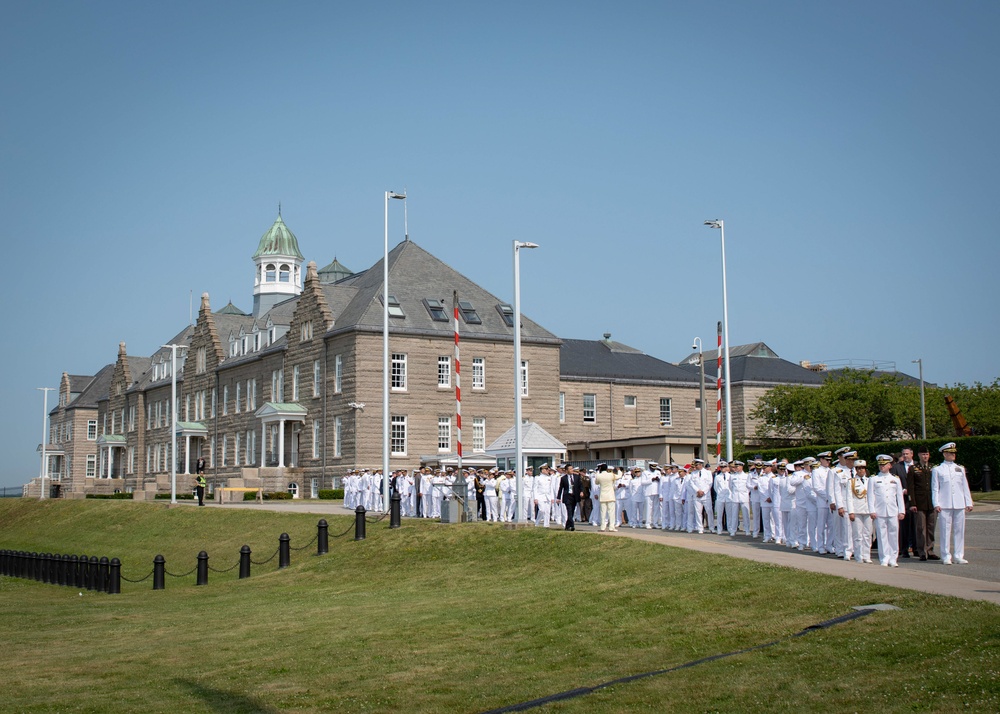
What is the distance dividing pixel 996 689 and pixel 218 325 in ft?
237

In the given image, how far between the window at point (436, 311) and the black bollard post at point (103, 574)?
32.7 metres

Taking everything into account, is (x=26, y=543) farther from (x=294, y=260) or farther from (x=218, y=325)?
(x=294, y=260)

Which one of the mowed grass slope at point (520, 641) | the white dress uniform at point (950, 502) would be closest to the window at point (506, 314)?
the mowed grass slope at point (520, 641)

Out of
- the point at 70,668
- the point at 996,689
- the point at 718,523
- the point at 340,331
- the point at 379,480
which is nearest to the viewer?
the point at 996,689

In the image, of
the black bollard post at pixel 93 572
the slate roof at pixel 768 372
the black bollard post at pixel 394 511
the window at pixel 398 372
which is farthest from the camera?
the slate roof at pixel 768 372

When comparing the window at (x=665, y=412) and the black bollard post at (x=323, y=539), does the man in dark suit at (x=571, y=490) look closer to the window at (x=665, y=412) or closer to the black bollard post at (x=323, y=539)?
the black bollard post at (x=323, y=539)

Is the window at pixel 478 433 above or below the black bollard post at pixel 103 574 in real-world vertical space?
above

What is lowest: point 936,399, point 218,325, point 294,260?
point 936,399

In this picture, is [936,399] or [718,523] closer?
[718,523]

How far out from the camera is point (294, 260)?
85438mm

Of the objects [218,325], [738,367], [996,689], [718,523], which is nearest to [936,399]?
[738,367]

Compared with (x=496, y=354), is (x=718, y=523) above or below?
below

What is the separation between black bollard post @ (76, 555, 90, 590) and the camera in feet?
95.2

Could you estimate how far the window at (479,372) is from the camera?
6000 centimetres
